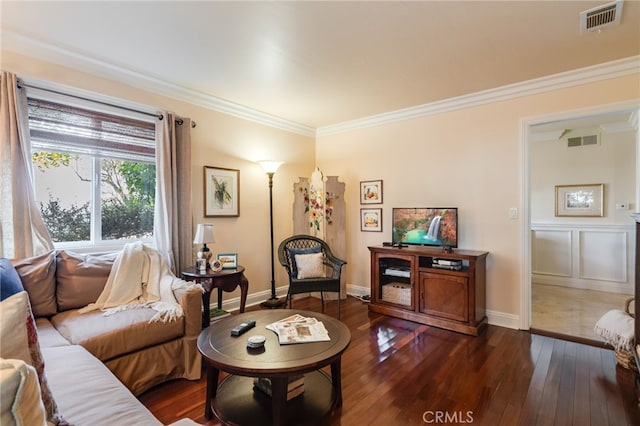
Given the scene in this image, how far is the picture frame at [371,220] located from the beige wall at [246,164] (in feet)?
3.56

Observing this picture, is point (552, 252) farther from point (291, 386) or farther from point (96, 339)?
point (96, 339)

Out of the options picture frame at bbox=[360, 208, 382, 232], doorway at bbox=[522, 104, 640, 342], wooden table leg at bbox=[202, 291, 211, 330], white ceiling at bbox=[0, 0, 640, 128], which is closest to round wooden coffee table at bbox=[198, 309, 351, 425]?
wooden table leg at bbox=[202, 291, 211, 330]

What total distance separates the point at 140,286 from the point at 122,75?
76.6 inches

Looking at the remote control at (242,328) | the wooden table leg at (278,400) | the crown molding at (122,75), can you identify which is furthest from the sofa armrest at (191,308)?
the crown molding at (122,75)

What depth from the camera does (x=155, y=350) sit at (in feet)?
7.07

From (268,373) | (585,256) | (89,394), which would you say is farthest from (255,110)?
(585,256)

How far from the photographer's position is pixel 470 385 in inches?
86.9

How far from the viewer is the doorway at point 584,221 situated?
436 cm

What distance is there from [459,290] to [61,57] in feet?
13.8

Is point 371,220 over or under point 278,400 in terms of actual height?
over

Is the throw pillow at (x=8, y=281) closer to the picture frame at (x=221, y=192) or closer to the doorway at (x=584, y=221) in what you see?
the picture frame at (x=221, y=192)

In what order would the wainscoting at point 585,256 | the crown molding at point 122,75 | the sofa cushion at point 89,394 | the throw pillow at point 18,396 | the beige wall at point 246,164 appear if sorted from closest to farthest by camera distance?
1. the throw pillow at point 18,396
2. the sofa cushion at point 89,394
3. the crown molding at point 122,75
4. the beige wall at point 246,164
5. the wainscoting at point 585,256

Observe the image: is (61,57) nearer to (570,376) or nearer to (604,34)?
(604,34)

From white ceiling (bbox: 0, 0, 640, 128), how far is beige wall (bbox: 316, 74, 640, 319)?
1.09 feet
